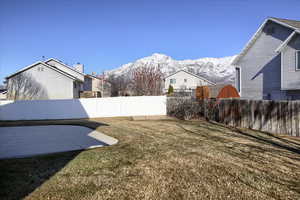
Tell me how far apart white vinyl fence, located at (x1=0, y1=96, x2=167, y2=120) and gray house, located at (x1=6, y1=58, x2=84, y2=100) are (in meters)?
7.03

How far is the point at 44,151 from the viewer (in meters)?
5.20

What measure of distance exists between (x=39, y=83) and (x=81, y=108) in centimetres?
963

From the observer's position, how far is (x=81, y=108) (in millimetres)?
14438

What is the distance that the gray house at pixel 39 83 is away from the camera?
20516 mm

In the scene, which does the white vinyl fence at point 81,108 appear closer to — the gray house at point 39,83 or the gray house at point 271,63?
the gray house at point 39,83

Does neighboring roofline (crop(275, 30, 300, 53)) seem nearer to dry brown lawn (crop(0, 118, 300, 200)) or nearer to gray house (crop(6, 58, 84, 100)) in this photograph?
dry brown lawn (crop(0, 118, 300, 200))

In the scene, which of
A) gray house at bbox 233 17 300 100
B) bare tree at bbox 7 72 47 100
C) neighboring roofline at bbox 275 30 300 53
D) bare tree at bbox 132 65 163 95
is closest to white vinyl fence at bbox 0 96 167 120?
bare tree at bbox 132 65 163 95

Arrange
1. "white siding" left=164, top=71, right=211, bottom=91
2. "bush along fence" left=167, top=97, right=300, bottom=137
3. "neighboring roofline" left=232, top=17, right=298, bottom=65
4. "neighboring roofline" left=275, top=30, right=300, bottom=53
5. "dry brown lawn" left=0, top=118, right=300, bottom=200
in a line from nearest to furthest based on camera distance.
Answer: "dry brown lawn" left=0, top=118, right=300, bottom=200 < "bush along fence" left=167, top=97, right=300, bottom=137 < "neighboring roofline" left=275, top=30, right=300, bottom=53 < "neighboring roofline" left=232, top=17, right=298, bottom=65 < "white siding" left=164, top=71, right=211, bottom=91

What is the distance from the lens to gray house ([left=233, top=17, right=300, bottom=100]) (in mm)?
11867

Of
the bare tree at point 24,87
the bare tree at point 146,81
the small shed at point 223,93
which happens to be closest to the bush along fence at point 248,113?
the small shed at point 223,93

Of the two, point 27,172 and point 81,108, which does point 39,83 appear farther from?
point 27,172

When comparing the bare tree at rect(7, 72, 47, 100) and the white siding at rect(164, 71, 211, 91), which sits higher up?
the white siding at rect(164, 71, 211, 91)

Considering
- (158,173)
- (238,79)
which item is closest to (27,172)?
(158,173)

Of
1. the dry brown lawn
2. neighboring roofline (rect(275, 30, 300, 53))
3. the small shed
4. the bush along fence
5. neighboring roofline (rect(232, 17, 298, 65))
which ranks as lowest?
the dry brown lawn
